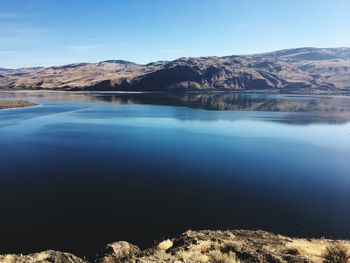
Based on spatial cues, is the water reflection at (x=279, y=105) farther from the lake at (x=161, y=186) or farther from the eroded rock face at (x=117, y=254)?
the eroded rock face at (x=117, y=254)

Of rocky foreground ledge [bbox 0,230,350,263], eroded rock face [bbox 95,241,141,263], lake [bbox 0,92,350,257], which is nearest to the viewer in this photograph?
rocky foreground ledge [bbox 0,230,350,263]

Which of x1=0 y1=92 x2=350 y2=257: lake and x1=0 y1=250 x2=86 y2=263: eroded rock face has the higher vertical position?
x1=0 y1=250 x2=86 y2=263: eroded rock face

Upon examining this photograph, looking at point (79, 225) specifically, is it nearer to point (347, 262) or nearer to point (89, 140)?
point (347, 262)

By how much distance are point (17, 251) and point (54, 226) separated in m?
3.42

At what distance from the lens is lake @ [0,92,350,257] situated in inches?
946

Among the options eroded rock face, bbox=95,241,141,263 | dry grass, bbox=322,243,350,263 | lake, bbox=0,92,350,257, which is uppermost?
dry grass, bbox=322,243,350,263

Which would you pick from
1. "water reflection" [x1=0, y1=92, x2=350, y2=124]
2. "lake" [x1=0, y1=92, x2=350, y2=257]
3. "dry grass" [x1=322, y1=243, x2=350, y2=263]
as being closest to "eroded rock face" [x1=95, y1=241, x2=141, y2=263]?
"lake" [x1=0, y1=92, x2=350, y2=257]

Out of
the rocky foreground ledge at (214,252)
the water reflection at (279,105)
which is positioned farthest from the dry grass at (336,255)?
the water reflection at (279,105)

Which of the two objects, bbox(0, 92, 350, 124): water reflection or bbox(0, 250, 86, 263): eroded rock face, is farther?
bbox(0, 92, 350, 124): water reflection

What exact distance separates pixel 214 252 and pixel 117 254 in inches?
192

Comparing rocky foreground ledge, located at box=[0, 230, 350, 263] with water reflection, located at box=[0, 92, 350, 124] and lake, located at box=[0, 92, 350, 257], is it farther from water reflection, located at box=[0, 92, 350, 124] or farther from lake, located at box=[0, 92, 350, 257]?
water reflection, located at box=[0, 92, 350, 124]

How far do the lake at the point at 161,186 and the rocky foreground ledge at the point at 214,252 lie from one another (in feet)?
9.96

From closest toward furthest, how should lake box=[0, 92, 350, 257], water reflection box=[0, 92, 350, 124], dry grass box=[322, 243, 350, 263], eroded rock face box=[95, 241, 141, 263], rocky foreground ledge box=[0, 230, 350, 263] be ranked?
dry grass box=[322, 243, 350, 263], rocky foreground ledge box=[0, 230, 350, 263], eroded rock face box=[95, 241, 141, 263], lake box=[0, 92, 350, 257], water reflection box=[0, 92, 350, 124]

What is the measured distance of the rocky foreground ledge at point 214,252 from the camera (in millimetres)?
16969
